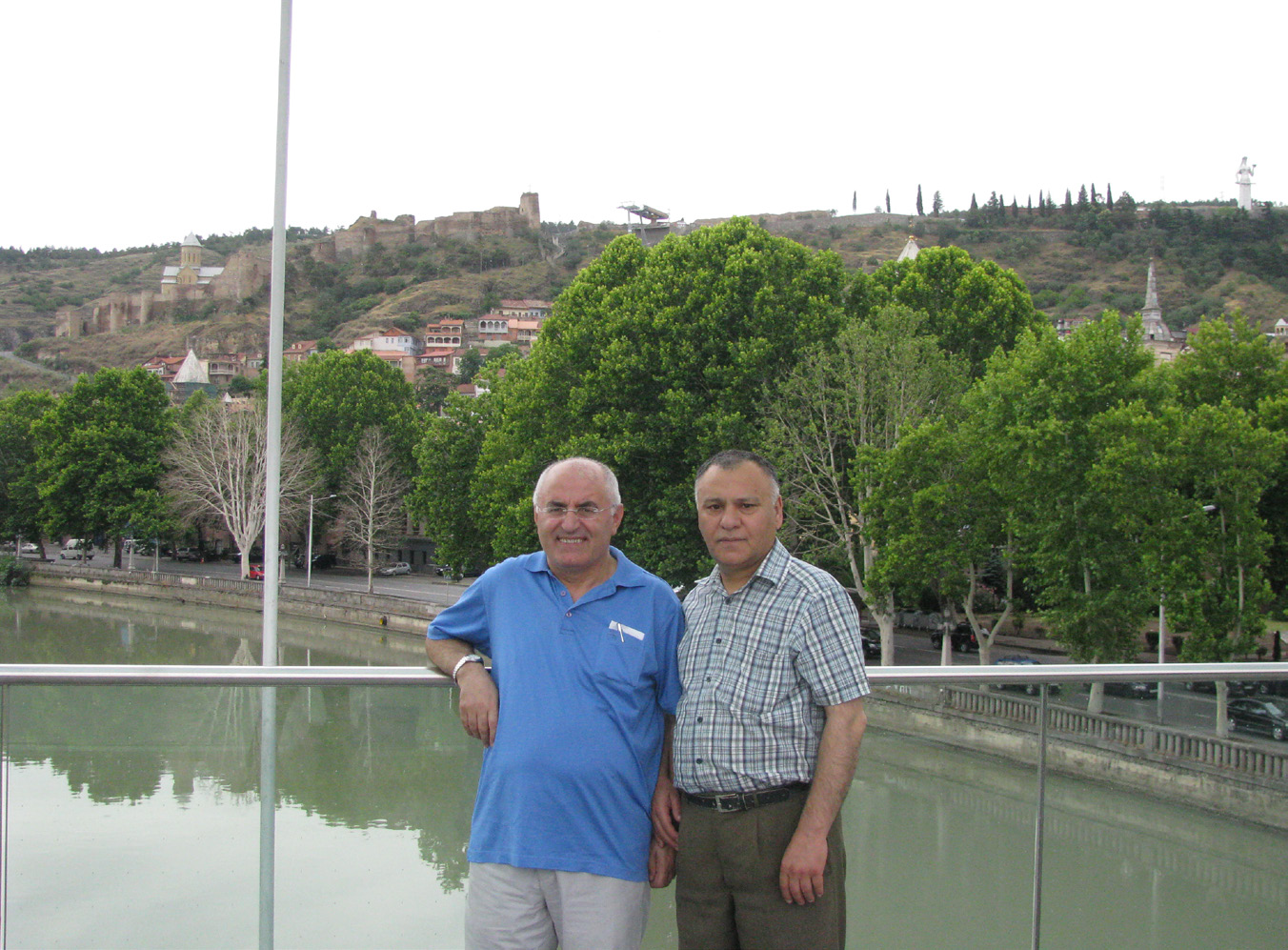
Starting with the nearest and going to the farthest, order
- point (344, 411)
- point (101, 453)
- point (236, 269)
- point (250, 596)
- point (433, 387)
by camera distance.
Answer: point (250, 596) → point (101, 453) → point (344, 411) → point (433, 387) → point (236, 269)

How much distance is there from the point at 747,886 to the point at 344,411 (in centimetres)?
4158

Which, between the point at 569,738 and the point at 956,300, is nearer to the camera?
the point at 569,738

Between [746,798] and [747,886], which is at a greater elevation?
[746,798]

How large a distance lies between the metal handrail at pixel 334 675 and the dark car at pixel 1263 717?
0.41 meters

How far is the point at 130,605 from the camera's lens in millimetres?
38438

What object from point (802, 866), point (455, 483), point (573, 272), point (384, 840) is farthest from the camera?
point (573, 272)

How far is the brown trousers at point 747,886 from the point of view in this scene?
7.47 ft

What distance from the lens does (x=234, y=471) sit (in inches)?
1476

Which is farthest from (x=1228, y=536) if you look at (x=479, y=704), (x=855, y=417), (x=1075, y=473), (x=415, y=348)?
(x=415, y=348)

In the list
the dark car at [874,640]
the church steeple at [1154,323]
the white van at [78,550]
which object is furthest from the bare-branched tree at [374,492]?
the church steeple at [1154,323]

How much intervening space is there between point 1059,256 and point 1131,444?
9072 centimetres

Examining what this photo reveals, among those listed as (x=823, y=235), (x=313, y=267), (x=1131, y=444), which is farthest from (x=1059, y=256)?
(x=1131, y=444)

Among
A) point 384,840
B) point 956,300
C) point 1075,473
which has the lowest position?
point 384,840

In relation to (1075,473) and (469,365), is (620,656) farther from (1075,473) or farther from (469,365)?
(469,365)
